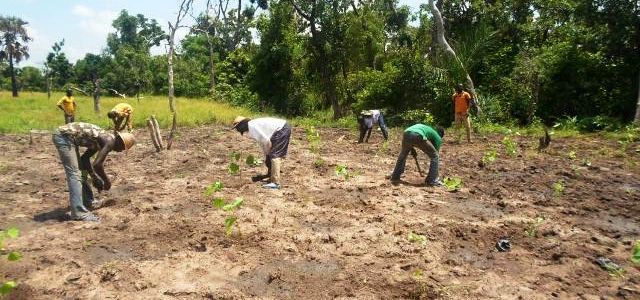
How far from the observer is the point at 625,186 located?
752 centimetres

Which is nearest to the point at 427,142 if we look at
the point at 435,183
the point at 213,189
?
the point at 435,183

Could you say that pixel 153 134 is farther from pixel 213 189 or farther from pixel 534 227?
pixel 534 227

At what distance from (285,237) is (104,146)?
2.44 meters

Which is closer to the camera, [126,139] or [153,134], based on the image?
[126,139]

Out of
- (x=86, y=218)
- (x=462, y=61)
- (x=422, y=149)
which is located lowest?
(x=86, y=218)

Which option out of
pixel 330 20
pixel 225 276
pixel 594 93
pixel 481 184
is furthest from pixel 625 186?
pixel 330 20

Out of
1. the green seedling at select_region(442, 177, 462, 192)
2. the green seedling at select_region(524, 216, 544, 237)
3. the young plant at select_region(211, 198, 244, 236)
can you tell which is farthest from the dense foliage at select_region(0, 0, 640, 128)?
the young plant at select_region(211, 198, 244, 236)

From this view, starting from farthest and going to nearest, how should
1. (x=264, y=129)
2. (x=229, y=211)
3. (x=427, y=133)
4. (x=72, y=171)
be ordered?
(x=427, y=133)
(x=264, y=129)
(x=229, y=211)
(x=72, y=171)

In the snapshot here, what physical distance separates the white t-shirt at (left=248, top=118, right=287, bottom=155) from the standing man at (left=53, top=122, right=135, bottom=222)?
5.04ft

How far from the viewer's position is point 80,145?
5957 mm

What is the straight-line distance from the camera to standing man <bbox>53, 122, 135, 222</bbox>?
5.74 m

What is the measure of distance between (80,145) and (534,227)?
5.30 meters

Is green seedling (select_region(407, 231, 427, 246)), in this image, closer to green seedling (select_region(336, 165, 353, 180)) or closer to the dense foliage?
green seedling (select_region(336, 165, 353, 180))

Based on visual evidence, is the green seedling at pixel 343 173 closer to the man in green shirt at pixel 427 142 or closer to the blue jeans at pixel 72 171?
the man in green shirt at pixel 427 142
